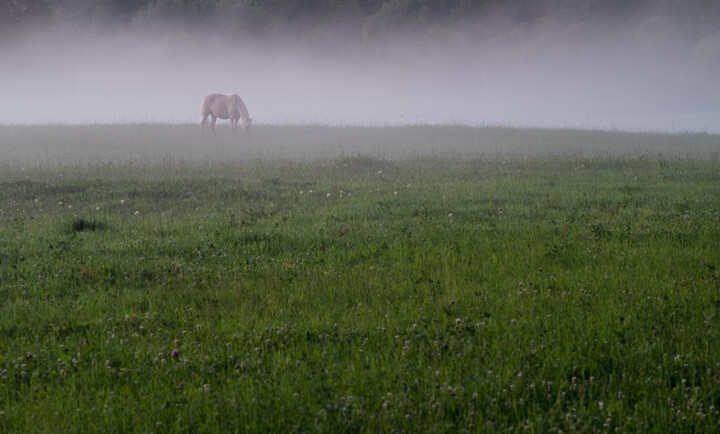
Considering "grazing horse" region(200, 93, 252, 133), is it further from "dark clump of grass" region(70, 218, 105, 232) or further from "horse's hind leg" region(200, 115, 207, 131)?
"dark clump of grass" region(70, 218, 105, 232)

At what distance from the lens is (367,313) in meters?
6.40

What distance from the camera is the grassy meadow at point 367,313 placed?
14.4 ft

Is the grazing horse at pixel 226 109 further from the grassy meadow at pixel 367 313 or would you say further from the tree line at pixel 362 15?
the tree line at pixel 362 15

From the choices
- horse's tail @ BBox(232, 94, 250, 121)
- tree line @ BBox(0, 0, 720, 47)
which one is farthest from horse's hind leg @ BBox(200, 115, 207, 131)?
tree line @ BBox(0, 0, 720, 47)

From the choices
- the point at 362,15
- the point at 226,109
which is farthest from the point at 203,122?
the point at 362,15

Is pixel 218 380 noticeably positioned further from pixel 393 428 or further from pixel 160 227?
pixel 160 227

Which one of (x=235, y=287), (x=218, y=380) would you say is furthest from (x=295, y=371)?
(x=235, y=287)

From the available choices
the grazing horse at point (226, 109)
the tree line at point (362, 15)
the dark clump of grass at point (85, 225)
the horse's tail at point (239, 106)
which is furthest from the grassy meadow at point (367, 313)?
the tree line at point (362, 15)

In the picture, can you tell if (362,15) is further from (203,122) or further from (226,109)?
(203,122)

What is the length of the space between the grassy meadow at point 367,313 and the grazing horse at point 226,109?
2612 cm

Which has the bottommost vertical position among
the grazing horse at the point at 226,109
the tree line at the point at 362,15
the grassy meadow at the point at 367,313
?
the grassy meadow at the point at 367,313

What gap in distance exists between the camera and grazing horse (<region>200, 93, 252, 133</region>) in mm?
40091

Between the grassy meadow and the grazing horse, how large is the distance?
26124mm

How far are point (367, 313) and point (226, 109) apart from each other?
36905 mm
